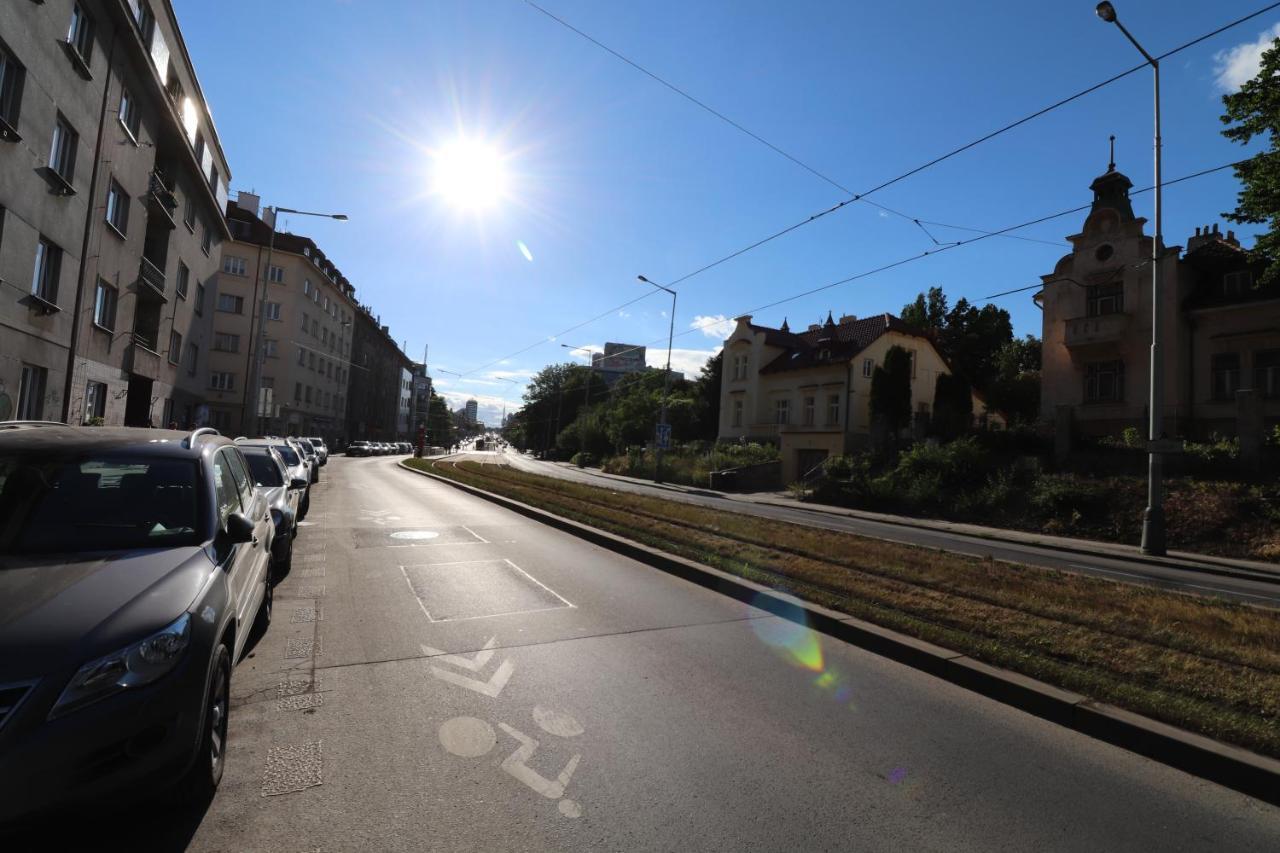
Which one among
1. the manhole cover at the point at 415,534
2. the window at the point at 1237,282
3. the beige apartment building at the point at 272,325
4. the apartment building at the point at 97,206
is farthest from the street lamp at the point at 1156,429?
the beige apartment building at the point at 272,325

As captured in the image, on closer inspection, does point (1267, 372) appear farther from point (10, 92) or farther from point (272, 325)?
point (272, 325)

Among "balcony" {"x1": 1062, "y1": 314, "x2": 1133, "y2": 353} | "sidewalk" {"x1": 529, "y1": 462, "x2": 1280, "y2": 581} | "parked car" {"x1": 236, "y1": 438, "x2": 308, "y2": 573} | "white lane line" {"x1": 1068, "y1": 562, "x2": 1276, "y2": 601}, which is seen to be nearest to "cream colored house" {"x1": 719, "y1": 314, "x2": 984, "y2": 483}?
"balcony" {"x1": 1062, "y1": 314, "x2": 1133, "y2": 353}

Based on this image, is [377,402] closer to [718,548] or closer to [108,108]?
[108,108]

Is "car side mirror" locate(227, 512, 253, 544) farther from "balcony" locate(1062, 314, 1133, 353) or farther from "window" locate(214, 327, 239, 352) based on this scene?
"window" locate(214, 327, 239, 352)

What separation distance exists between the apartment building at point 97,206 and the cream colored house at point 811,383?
29395 mm

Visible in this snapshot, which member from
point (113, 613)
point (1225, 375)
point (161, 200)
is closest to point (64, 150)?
point (161, 200)

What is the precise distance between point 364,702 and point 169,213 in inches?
991

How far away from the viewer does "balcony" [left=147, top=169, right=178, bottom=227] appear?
2092 cm

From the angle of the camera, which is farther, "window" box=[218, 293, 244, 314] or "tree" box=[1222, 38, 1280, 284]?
"window" box=[218, 293, 244, 314]

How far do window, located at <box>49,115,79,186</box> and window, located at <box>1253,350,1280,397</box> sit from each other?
36.6 m

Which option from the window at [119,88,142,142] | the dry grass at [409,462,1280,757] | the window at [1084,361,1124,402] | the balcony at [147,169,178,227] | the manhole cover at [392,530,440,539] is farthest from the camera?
the window at [1084,361,1124,402]

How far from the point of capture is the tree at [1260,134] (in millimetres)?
16344

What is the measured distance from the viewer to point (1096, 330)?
2622cm

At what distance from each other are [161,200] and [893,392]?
3041cm
